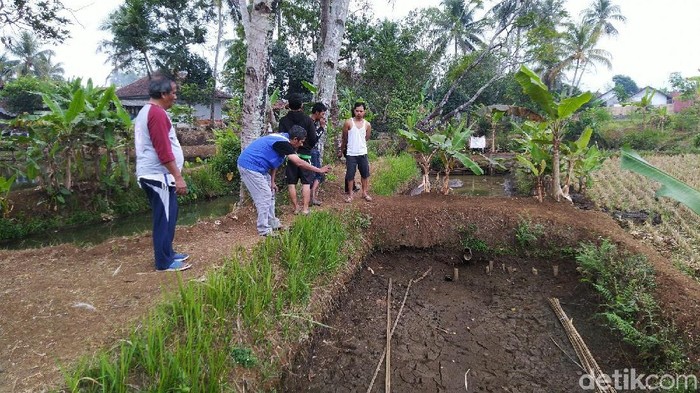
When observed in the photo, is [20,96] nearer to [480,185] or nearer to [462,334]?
[480,185]

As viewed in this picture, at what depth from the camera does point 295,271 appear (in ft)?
11.2

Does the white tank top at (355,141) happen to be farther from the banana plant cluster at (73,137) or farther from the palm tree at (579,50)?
the palm tree at (579,50)

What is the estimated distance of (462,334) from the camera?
3.55 m

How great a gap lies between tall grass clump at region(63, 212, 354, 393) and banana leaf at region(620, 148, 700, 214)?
8.36 feet

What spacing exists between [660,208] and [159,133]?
7967 mm

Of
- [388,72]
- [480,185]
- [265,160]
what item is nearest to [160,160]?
[265,160]

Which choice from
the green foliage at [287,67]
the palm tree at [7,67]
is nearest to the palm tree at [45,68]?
the palm tree at [7,67]

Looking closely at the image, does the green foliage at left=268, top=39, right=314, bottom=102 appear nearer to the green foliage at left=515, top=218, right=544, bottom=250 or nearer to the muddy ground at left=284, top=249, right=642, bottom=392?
the green foliage at left=515, top=218, right=544, bottom=250

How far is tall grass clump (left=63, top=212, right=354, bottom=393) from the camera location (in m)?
1.97

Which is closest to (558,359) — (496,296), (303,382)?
(496,296)

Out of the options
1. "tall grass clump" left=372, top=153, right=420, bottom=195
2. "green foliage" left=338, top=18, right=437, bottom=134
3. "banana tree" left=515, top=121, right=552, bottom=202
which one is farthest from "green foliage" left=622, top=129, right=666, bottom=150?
"banana tree" left=515, top=121, right=552, bottom=202

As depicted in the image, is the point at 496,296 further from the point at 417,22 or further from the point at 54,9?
the point at 417,22

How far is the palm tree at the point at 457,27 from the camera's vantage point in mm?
16728

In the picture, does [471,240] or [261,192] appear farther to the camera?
[471,240]
